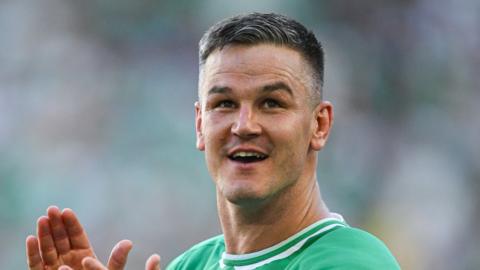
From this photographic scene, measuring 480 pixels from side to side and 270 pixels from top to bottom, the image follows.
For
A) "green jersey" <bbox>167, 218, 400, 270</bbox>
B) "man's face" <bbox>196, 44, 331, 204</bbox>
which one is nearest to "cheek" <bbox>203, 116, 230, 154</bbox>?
"man's face" <bbox>196, 44, 331, 204</bbox>

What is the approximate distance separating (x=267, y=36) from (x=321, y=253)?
724 mm

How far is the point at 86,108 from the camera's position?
25.6 ft

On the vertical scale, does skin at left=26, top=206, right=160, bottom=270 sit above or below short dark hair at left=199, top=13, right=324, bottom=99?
below

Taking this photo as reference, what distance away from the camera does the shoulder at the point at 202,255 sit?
3238mm

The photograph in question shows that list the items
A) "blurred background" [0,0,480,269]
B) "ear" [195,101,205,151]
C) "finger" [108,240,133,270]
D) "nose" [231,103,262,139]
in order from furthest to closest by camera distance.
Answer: "blurred background" [0,0,480,269] → "ear" [195,101,205,151] → "nose" [231,103,262,139] → "finger" [108,240,133,270]

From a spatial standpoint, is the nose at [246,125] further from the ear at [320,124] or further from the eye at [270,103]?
the ear at [320,124]

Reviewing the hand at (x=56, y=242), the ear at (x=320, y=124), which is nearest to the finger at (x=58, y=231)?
the hand at (x=56, y=242)

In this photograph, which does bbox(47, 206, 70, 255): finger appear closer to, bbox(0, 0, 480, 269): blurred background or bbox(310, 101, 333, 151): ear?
bbox(310, 101, 333, 151): ear

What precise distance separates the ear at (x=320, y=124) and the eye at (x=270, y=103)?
0.59 ft

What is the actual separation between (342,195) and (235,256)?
4.28 metres

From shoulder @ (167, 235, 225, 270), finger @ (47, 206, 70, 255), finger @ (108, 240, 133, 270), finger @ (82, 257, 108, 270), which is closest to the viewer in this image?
finger @ (82, 257, 108, 270)

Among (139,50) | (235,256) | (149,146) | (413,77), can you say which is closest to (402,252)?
(413,77)

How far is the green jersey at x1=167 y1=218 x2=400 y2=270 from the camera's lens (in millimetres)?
2578

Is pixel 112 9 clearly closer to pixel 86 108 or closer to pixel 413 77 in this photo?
pixel 86 108
